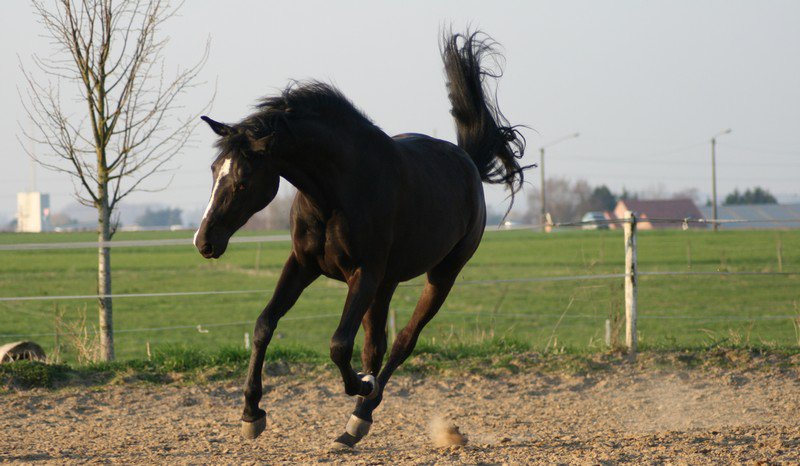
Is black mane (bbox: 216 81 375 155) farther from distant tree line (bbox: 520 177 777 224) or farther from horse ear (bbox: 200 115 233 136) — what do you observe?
distant tree line (bbox: 520 177 777 224)

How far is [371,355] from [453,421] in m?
1.33

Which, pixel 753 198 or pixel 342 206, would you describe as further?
pixel 753 198

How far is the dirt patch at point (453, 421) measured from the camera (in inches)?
200

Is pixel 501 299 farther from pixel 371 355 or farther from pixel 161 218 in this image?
pixel 161 218

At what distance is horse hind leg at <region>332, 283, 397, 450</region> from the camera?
5.19 m

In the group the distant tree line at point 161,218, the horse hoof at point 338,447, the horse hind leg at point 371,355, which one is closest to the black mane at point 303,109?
the horse hind leg at point 371,355

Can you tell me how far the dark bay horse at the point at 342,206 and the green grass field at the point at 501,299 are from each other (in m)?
3.36

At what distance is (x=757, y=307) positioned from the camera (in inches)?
883

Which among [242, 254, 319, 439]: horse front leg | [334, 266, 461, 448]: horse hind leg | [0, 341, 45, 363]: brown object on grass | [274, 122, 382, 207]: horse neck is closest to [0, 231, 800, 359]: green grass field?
[0, 341, 45, 363]: brown object on grass

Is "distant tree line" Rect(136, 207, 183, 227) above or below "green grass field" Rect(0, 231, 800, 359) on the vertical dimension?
above

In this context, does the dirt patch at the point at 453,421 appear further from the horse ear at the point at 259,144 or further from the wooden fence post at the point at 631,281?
the horse ear at the point at 259,144

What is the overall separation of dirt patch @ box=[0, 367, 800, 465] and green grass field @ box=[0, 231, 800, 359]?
4.38 ft

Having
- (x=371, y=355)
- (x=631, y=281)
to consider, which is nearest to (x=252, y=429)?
(x=371, y=355)

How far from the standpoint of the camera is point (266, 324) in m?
4.60
